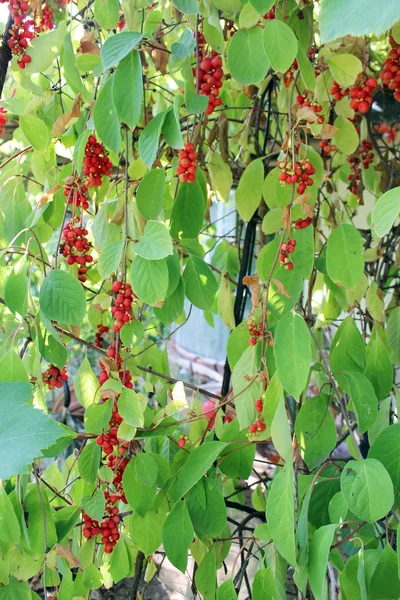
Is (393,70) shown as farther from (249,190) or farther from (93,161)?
(93,161)

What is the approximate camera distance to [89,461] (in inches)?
35.6

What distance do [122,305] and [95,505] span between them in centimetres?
30

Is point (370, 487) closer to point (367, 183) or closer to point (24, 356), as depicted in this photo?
point (24, 356)

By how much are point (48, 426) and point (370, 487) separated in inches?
14.7

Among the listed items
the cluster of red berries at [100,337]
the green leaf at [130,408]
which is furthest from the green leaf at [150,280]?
the cluster of red berries at [100,337]

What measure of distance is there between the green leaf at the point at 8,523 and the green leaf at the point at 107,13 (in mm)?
720

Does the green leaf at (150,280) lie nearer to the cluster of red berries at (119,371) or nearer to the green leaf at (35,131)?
the cluster of red berries at (119,371)

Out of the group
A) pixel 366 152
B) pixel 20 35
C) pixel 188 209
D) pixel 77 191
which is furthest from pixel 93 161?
pixel 366 152

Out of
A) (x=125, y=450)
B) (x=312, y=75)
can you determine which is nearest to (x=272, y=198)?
(x=312, y=75)

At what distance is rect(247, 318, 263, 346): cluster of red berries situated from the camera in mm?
840

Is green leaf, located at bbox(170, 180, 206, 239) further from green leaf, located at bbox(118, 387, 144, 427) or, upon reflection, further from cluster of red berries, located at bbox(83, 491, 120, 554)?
cluster of red berries, located at bbox(83, 491, 120, 554)

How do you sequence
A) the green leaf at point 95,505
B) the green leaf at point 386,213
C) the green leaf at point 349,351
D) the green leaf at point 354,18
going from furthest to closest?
1. the green leaf at point 349,351
2. the green leaf at point 95,505
3. the green leaf at point 386,213
4. the green leaf at point 354,18

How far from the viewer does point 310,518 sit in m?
0.88

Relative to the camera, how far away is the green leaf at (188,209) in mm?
946
